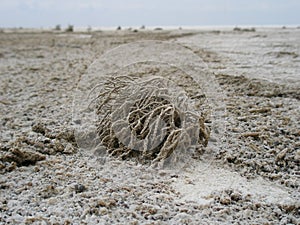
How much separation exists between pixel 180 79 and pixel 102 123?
4.98ft

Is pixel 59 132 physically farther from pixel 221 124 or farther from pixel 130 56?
pixel 130 56

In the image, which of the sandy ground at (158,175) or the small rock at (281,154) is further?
the small rock at (281,154)

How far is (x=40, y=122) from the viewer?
2.55 meters

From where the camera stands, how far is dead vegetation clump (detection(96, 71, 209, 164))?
1932 millimetres

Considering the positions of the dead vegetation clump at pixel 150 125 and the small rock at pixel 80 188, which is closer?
the small rock at pixel 80 188

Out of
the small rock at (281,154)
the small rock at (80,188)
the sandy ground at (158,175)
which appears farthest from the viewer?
the small rock at (281,154)

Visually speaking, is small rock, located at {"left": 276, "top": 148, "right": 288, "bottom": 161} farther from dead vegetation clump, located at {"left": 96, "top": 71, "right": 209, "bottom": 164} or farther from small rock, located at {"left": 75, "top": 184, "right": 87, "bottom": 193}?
small rock, located at {"left": 75, "top": 184, "right": 87, "bottom": 193}

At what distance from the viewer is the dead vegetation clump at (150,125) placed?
1932 millimetres

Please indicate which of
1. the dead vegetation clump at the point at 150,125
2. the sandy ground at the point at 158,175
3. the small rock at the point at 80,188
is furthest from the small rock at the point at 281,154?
the small rock at the point at 80,188

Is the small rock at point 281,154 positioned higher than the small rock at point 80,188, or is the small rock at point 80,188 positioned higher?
the small rock at point 281,154

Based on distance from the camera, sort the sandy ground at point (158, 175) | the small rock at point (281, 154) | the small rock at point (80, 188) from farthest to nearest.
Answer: the small rock at point (281, 154), the small rock at point (80, 188), the sandy ground at point (158, 175)

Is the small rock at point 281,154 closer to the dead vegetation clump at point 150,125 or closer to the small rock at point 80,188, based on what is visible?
the dead vegetation clump at point 150,125

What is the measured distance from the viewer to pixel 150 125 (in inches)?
78.0

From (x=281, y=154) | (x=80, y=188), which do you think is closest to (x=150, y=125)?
(x=80, y=188)
